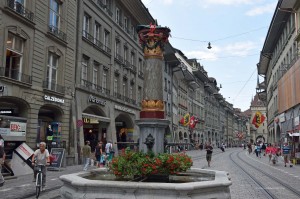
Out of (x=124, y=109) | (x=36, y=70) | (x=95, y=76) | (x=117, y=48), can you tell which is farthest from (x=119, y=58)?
(x=36, y=70)

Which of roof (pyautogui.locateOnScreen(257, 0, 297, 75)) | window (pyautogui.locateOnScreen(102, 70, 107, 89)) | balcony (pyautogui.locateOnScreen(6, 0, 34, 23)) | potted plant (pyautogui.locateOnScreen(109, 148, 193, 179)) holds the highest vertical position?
roof (pyautogui.locateOnScreen(257, 0, 297, 75))

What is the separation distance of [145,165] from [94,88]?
819 inches

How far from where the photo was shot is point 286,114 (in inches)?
1503

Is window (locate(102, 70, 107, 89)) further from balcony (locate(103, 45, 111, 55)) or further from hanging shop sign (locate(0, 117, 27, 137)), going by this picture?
hanging shop sign (locate(0, 117, 27, 137))

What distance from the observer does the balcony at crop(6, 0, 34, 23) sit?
18511 millimetres

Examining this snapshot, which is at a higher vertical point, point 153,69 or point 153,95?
point 153,69

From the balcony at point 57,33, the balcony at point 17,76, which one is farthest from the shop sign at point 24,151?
the balcony at point 57,33

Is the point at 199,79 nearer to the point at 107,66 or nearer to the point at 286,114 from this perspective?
the point at 286,114

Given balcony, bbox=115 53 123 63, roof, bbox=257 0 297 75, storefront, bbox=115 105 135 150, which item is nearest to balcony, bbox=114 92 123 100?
storefront, bbox=115 105 135 150

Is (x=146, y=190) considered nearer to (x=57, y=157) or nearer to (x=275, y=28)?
(x=57, y=157)

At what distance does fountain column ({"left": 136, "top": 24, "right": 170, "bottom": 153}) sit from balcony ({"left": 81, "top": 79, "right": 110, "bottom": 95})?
16.4 metres

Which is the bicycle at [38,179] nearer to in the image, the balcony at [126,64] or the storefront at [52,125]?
the storefront at [52,125]

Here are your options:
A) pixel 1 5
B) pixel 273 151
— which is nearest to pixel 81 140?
pixel 1 5

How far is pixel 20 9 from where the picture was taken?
64.2 ft
